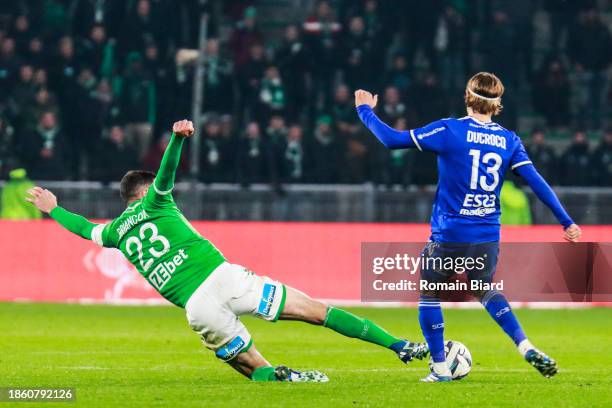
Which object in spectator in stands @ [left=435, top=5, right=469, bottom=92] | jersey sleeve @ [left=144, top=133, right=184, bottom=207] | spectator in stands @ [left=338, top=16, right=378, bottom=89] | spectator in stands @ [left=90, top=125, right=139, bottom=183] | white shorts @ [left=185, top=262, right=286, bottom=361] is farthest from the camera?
spectator in stands @ [left=435, top=5, right=469, bottom=92]

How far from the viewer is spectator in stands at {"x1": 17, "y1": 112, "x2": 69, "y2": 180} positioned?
20.8 m

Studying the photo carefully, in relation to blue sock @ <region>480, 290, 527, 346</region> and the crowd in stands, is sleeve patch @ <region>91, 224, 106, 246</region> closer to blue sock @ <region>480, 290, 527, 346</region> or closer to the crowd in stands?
blue sock @ <region>480, 290, 527, 346</region>

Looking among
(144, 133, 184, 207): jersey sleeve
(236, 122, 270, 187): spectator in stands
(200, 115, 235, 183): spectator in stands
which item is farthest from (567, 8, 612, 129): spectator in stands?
(144, 133, 184, 207): jersey sleeve

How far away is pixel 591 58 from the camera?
24.0 metres

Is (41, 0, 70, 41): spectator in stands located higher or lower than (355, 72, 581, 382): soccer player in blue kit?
higher

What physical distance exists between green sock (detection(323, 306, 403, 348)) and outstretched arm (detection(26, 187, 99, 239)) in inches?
74.0

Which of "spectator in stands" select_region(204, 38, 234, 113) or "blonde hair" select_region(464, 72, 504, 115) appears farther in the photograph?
"spectator in stands" select_region(204, 38, 234, 113)

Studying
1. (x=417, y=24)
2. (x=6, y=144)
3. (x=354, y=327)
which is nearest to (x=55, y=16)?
(x=6, y=144)

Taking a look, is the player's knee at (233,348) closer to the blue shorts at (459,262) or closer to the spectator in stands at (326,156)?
the blue shorts at (459,262)

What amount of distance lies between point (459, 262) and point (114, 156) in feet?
40.9

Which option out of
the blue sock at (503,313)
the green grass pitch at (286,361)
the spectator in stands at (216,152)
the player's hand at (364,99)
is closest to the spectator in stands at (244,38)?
the spectator in stands at (216,152)

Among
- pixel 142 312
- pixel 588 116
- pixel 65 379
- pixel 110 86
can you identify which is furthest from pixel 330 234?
pixel 65 379

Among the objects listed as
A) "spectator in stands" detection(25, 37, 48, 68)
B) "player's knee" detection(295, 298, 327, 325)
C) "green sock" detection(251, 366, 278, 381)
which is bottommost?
"green sock" detection(251, 366, 278, 381)

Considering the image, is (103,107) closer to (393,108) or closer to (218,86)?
(218,86)
